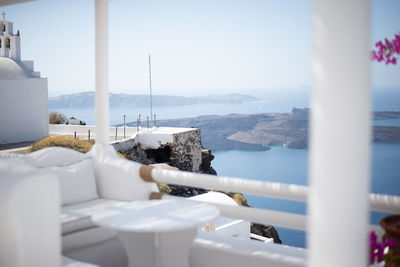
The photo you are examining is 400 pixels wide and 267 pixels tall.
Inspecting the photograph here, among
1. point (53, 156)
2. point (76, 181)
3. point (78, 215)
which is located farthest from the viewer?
point (53, 156)

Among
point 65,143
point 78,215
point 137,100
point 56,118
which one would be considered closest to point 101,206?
point 78,215

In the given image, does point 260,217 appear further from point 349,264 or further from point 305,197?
point 349,264

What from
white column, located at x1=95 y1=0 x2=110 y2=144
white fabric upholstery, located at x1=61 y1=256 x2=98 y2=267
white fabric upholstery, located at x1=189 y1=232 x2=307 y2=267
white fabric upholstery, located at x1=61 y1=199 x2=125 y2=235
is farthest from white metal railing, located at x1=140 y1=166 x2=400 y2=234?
→ white fabric upholstery, located at x1=61 y1=256 x2=98 y2=267

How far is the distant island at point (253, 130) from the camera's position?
3788cm

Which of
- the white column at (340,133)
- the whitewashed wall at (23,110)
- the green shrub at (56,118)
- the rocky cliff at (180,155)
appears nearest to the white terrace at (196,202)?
the white column at (340,133)

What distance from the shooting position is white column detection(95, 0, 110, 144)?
411 centimetres

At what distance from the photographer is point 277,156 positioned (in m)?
37.9

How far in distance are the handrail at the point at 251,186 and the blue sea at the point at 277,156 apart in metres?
28.4

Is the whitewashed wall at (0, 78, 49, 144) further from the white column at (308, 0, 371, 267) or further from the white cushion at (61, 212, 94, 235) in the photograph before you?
the white column at (308, 0, 371, 267)

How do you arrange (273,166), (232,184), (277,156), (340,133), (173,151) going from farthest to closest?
1. (273,166)
2. (277,156)
3. (173,151)
4. (232,184)
5. (340,133)

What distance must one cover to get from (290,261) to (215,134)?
36381mm

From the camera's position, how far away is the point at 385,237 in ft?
8.05

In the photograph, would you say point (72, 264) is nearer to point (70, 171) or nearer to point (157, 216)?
point (157, 216)

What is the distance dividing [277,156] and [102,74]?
113 ft
